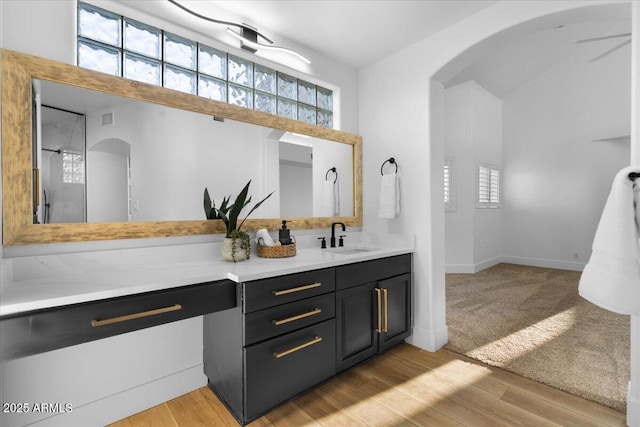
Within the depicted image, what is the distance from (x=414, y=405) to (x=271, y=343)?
938 mm

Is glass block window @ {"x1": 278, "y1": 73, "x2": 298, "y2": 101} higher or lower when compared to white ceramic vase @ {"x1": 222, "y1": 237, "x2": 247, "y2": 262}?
higher

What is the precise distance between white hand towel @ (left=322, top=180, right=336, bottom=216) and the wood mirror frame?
99cm

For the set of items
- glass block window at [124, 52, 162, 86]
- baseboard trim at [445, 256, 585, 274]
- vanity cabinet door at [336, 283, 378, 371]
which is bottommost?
baseboard trim at [445, 256, 585, 274]

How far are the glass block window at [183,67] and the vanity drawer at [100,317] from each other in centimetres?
135

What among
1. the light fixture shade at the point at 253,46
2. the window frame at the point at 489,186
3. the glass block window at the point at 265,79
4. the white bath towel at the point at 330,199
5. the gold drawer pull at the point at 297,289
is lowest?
the gold drawer pull at the point at 297,289

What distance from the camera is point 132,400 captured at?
66.6 inches

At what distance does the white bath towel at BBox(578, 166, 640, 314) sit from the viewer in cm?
118

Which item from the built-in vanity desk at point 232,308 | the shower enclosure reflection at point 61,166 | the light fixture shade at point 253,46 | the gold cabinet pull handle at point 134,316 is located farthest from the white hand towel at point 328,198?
the shower enclosure reflection at point 61,166

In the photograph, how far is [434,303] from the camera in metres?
2.48

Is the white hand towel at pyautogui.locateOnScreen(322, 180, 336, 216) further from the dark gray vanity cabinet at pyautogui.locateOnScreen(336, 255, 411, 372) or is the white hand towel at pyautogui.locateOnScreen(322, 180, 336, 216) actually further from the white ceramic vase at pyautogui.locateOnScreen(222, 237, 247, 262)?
the white ceramic vase at pyautogui.locateOnScreen(222, 237, 247, 262)

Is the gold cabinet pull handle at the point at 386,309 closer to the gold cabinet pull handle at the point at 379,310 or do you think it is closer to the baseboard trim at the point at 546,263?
the gold cabinet pull handle at the point at 379,310

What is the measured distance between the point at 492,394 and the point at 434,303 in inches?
29.1

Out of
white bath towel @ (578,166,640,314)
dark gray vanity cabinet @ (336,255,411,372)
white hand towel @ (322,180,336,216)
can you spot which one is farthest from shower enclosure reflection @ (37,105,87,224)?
white bath towel @ (578,166,640,314)

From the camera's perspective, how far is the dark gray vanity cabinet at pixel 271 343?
152 cm
